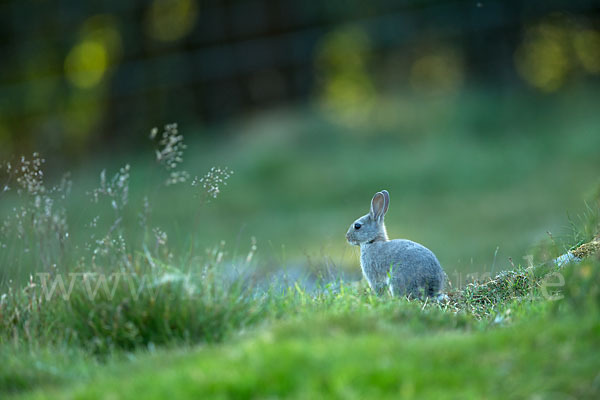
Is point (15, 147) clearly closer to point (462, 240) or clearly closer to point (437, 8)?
point (437, 8)

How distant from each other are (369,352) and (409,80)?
15.1 metres

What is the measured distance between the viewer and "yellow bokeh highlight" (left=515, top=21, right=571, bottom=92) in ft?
56.3

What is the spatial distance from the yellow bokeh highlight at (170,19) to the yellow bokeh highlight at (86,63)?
1.56 meters

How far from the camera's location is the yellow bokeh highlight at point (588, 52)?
672 inches

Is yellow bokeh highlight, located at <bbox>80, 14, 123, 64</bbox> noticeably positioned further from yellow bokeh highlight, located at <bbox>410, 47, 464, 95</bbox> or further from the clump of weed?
the clump of weed

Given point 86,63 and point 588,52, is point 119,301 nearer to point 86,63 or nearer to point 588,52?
point 588,52

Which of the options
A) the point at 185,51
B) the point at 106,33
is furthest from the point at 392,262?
the point at 106,33

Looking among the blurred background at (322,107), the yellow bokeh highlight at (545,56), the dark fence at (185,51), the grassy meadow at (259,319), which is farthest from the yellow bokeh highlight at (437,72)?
the grassy meadow at (259,319)

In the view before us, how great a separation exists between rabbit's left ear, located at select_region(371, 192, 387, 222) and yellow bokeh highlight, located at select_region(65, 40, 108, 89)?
1551 cm

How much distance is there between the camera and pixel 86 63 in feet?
70.1

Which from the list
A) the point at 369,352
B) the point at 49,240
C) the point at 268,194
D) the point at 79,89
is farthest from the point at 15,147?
the point at 369,352

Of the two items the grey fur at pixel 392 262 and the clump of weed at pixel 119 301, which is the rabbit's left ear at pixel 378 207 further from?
the clump of weed at pixel 119 301

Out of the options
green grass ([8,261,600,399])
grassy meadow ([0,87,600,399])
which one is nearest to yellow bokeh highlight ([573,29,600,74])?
grassy meadow ([0,87,600,399])

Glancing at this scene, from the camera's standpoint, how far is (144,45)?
832 inches
